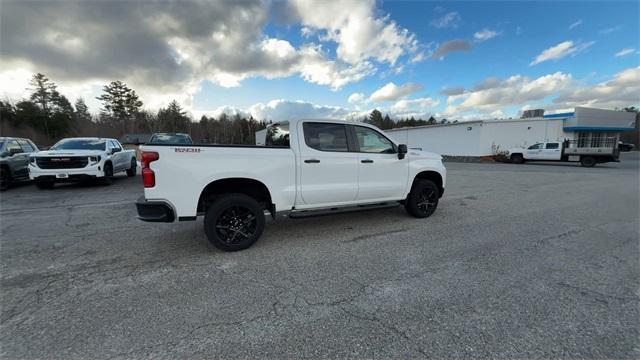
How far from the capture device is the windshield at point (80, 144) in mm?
9083

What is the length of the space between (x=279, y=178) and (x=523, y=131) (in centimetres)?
3311

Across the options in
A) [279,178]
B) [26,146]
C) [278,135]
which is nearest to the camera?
[279,178]

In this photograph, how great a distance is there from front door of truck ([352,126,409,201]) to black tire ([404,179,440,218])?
34cm

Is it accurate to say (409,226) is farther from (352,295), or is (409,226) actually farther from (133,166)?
(133,166)

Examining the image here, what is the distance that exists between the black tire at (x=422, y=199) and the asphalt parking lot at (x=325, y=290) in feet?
1.07

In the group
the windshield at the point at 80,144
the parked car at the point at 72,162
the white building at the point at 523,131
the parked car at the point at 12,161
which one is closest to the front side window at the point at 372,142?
the parked car at the point at 72,162

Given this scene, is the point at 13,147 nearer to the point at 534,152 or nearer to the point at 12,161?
the point at 12,161

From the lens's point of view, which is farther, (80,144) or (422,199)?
(80,144)

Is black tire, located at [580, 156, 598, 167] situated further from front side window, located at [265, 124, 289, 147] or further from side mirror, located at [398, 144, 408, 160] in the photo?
front side window, located at [265, 124, 289, 147]

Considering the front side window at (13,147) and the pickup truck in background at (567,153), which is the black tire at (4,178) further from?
the pickup truck in background at (567,153)

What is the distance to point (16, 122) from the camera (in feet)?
145

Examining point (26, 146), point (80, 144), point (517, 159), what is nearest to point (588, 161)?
point (517, 159)

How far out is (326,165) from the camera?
14.6 ft

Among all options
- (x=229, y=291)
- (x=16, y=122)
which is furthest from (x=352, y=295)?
(x=16, y=122)
